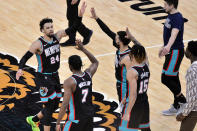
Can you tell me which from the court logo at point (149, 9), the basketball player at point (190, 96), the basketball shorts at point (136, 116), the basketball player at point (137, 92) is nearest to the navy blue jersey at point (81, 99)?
the basketball player at point (137, 92)

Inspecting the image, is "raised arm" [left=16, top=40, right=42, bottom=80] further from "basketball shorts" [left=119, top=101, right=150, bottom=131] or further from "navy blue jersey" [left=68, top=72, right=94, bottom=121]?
"basketball shorts" [left=119, top=101, right=150, bottom=131]

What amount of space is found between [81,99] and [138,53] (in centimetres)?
104

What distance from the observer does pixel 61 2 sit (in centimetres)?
1382

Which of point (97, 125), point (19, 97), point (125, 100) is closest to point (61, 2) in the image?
point (19, 97)

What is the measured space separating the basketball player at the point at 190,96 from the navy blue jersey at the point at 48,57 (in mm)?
2245

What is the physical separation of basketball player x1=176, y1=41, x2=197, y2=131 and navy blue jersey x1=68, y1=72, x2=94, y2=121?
4.07 feet

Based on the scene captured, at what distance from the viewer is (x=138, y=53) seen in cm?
672

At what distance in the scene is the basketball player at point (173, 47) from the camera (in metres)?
8.30

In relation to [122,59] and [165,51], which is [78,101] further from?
[165,51]

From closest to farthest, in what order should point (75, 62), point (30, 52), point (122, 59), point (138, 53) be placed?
point (75, 62)
point (138, 53)
point (122, 59)
point (30, 52)

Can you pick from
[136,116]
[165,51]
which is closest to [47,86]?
[136,116]

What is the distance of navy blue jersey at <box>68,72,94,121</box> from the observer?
6.36 metres

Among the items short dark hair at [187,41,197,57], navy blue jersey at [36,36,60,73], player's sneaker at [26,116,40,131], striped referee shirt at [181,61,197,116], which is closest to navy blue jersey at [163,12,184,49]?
short dark hair at [187,41,197,57]

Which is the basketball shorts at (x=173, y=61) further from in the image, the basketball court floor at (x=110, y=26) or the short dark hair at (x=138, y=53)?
the short dark hair at (x=138, y=53)
